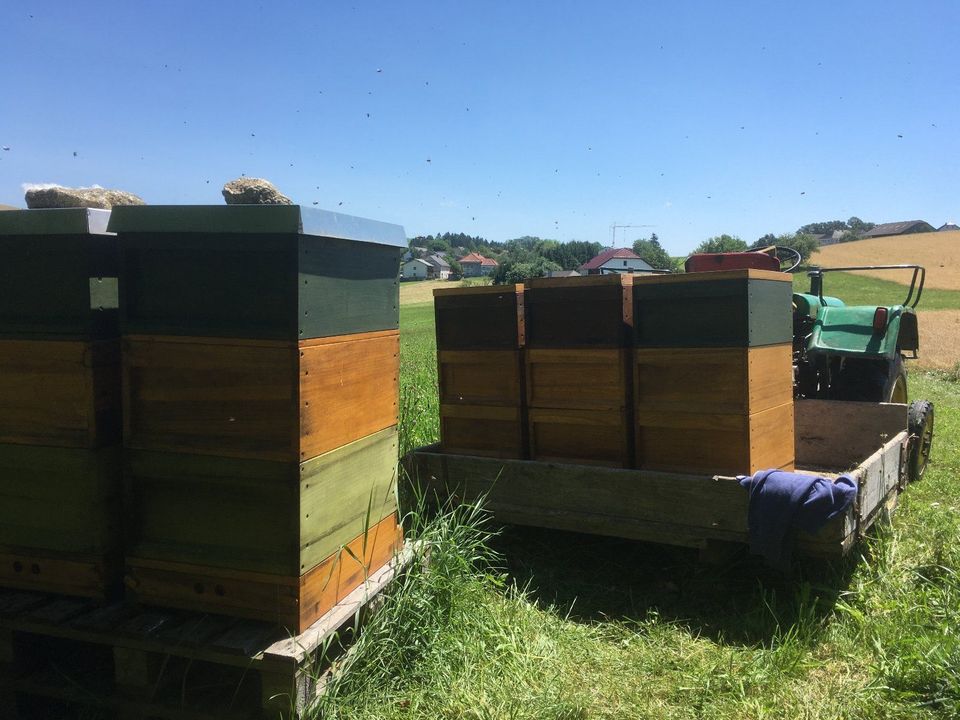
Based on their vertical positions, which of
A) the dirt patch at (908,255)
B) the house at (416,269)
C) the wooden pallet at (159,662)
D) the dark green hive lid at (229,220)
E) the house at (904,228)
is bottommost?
the wooden pallet at (159,662)

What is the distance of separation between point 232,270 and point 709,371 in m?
2.35

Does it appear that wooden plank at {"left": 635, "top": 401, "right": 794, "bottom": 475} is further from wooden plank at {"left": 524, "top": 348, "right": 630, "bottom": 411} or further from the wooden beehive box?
the wooden beehive box

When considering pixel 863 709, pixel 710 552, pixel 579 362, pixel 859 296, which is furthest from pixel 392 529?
pixel 859 296

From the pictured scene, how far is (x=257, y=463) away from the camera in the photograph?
2.60 m

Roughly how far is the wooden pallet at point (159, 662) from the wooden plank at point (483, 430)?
1541mm

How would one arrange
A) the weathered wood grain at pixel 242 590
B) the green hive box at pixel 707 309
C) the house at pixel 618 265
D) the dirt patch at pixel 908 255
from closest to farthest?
the weathered wood grain at pixel 242 590, the green hive box at pixel 707 309, the house at pixel 618 265, the dirt patch at pixel 908 255

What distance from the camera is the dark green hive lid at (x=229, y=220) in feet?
8.19

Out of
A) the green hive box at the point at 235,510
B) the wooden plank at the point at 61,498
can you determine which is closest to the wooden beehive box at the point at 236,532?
the green hive box at the point at 235,510

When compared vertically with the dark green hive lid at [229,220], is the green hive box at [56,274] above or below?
below

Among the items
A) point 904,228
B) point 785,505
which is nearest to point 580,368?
point 785,505

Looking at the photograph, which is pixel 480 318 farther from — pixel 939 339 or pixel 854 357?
pixel 939 339

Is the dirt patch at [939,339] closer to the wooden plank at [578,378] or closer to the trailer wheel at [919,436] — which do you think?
the trailer wheel at [919,436]

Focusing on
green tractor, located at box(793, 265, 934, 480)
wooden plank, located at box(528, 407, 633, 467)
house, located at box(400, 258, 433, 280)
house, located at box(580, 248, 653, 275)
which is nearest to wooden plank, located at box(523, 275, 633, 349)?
wooden plank, located at box(528, 407, 633, 467)

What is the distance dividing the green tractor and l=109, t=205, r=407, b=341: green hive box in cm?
448
